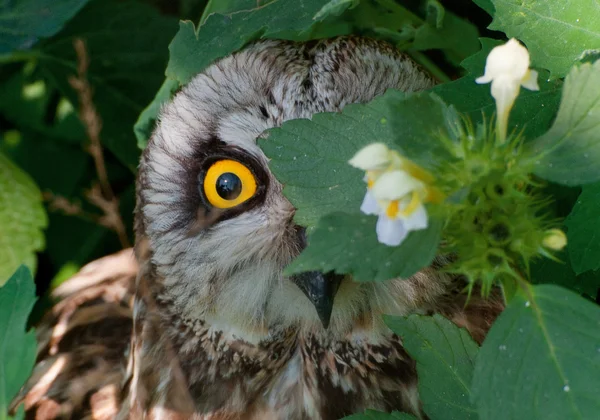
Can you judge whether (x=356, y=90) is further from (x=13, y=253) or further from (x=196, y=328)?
Answer: (x=13, y=253)

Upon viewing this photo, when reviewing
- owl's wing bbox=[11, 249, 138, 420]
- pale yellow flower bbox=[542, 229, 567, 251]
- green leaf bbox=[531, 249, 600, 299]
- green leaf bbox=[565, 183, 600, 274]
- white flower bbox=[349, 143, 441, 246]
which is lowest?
owl's wing bbox=[11, 249, 138, 420]

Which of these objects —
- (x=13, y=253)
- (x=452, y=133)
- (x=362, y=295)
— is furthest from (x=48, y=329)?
(x=452, y=133)

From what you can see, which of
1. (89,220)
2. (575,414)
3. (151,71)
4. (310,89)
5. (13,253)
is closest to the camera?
(575,414)

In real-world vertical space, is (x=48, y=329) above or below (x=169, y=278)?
below

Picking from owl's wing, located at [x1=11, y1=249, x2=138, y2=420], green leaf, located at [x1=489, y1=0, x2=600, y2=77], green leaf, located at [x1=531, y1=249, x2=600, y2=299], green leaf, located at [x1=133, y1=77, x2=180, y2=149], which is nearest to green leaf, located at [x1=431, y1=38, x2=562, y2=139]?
green leaf, located at [x1=489, y1=0, x2=600, y2=77]

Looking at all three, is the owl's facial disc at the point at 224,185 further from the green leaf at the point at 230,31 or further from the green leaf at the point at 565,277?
the green leaf at the point at 565,277

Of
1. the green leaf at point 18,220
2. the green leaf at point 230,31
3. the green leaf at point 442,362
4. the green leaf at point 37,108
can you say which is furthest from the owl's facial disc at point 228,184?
the green leaf at point 37,108

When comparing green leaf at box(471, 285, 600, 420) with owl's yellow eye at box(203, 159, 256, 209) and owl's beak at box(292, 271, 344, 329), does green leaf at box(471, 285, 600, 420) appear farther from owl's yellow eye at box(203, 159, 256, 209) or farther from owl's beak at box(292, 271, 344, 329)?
owl's yellow eye at box(203, 159, 256, 209)
